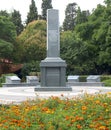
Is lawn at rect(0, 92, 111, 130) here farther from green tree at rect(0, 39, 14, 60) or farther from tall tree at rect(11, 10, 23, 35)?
tall tree at rect(11, 10, 23, 35)

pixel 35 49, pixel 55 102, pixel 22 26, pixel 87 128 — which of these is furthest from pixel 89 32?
pixel 87 128

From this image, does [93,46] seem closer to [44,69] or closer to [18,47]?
[18,47]

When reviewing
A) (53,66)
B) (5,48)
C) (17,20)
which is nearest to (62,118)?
(53,66)

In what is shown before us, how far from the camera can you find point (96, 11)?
45.1 m

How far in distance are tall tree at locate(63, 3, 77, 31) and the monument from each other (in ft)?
162

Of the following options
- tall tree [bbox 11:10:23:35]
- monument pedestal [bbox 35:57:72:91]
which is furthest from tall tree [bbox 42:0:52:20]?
monument pedestal [bbox 35:57:72:91]

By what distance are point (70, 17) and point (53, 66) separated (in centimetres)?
5306

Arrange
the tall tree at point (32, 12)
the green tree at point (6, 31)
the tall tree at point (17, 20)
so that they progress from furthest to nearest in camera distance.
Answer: the tall tree at point (32, 12) → the tall tree at point (17, 20) → the green tree at point (6, 31)

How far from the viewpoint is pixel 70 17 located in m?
73.2

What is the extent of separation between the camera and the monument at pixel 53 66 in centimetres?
2097

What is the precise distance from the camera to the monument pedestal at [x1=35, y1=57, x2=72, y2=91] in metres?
21.0

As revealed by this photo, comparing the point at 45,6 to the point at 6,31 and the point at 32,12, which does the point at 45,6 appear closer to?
the point at 32,12

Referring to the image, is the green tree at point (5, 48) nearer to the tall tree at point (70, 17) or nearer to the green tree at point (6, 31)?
the green tree at point (6, 31)

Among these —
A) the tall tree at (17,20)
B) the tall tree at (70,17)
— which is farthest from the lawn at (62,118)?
the tall tree at (70,17)
